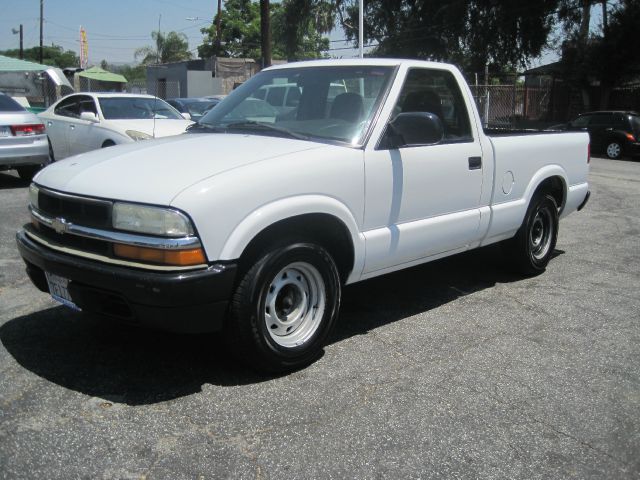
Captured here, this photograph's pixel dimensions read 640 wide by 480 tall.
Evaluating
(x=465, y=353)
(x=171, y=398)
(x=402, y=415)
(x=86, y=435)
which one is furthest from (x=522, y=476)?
(x=86, y=435)

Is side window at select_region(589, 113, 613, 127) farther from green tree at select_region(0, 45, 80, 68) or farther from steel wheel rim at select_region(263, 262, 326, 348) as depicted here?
green tree at select_region(0, 45, 80, 68)

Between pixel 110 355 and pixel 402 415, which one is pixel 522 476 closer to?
pixel 402 415

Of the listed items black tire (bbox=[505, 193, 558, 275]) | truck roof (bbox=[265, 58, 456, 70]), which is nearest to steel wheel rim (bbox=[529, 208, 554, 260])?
black tire (bbox=[505, 193, 558, 275])

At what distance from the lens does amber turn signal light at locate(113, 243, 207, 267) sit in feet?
10.6

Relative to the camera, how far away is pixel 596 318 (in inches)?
196

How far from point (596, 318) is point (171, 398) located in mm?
3307

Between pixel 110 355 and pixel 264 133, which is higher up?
pixel 264 133

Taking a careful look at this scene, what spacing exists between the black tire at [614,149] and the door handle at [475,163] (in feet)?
55.0

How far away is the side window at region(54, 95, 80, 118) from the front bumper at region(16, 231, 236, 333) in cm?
830

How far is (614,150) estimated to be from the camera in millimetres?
19875

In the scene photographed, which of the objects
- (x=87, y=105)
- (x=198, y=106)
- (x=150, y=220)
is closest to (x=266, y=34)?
(x=198, y=106)

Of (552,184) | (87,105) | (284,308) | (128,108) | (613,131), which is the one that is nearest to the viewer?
(284,308)

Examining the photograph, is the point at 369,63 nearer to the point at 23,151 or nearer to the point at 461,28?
the point at 23,151

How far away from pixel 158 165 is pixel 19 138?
7.33 m
